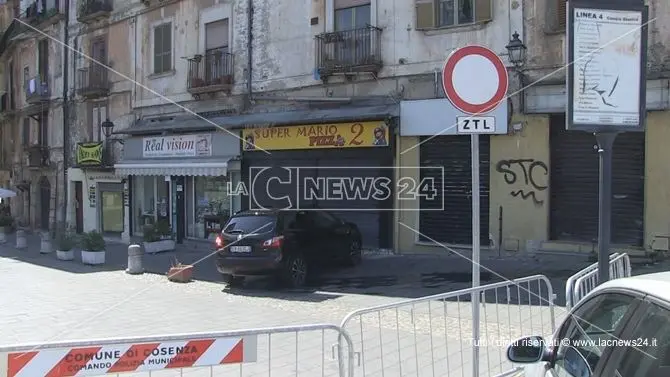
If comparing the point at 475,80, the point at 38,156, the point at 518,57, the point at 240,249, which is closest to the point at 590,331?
the point at 475,80

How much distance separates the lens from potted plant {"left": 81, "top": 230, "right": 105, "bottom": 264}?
56.1ft

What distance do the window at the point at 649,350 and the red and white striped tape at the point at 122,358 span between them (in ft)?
7.78

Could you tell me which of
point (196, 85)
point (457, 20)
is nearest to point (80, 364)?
point (457, 20)

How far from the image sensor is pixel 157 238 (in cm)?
1917

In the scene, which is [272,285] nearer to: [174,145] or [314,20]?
[314,20]

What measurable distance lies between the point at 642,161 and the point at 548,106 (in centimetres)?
228

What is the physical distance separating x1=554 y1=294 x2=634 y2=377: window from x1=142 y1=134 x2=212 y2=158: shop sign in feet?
57.8

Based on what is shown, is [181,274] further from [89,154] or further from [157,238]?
[89,154]

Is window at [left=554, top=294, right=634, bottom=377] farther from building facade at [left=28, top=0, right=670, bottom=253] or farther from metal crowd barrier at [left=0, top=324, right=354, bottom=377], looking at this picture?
building facade at [left=28, top=0, right=670, bottom=253]

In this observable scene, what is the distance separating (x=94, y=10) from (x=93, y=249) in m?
12.1

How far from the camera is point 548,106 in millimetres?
13695

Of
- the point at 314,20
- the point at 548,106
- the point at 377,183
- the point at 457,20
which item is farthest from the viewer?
the point at 314,20

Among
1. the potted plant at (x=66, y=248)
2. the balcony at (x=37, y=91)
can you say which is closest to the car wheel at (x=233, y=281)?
the potted plant at (x=66, y=248)

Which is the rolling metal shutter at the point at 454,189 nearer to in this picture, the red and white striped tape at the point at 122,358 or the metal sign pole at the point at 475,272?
the metal sign pole at the point at 475,272
